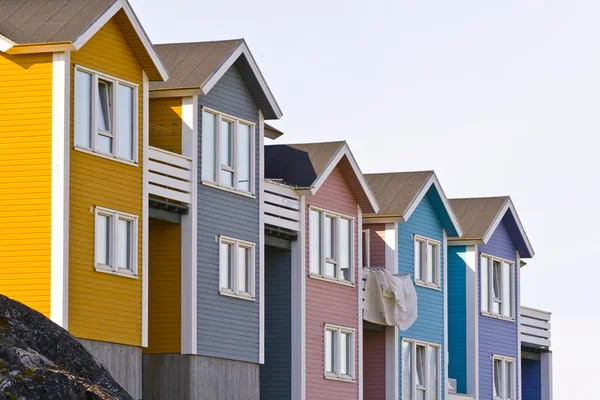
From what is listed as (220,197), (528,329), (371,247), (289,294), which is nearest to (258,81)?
(220,197)

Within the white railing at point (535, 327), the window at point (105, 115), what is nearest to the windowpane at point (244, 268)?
the window at point (105, 115)

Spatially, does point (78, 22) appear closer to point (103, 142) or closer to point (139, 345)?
point (103, 142)

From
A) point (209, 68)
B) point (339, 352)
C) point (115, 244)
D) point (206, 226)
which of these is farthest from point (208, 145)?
point (339, 352)

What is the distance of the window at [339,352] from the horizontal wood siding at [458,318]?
29.7 feet

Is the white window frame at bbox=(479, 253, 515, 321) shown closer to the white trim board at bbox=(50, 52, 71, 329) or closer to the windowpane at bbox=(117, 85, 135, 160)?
the windowpane at bbox=(117, 85, 135, 160)

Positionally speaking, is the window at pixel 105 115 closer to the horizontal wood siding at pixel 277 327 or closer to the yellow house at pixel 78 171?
the yellow house at pixel 78 171

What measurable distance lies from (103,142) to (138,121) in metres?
1.38

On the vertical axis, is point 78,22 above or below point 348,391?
above

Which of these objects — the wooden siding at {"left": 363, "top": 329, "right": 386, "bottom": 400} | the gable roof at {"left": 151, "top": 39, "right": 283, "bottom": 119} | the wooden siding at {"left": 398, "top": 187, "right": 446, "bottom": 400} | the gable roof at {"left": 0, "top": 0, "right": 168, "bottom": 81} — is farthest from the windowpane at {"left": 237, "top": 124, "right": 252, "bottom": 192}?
the wooden siding at {"left": 363, "top": 329, "right": 386, "bottom": 400}

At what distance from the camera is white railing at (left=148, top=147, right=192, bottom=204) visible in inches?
1357

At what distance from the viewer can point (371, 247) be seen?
156 feet

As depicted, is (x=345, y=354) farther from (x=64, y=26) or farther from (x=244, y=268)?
(x=64, y=26)

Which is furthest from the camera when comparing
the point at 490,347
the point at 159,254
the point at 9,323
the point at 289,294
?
the point at 490,347

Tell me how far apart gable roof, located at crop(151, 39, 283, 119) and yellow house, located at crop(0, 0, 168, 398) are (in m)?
2.33
